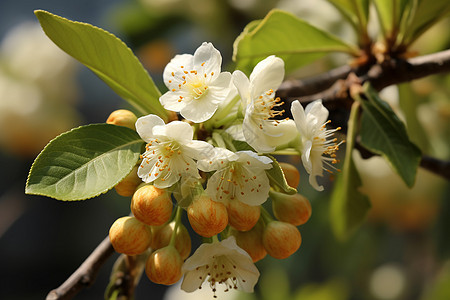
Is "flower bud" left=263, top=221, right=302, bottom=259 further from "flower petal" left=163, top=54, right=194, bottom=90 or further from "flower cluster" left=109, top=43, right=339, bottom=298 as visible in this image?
"flower petal" left=163, top=54, right=194, bottom=90

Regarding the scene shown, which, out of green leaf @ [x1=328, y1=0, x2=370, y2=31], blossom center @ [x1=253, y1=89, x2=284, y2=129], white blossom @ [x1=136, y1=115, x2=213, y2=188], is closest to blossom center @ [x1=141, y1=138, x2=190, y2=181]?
white blossom @ [x1=136, y1=115, x2=213, y2=188]

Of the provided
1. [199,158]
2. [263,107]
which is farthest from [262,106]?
[199,158]

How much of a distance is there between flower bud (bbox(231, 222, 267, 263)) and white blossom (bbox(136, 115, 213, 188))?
103 mm

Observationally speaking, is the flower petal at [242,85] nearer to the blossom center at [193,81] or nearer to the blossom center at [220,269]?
the blossom center at [193,81]

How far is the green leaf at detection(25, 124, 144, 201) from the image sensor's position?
51cm

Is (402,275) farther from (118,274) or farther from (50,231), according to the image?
(50,231)

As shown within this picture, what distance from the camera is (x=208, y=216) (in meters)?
0.53

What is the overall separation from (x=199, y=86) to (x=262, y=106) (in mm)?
87

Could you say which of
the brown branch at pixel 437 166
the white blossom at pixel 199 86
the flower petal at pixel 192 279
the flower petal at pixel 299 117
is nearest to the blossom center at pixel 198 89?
the white blossom at pixel 199 86

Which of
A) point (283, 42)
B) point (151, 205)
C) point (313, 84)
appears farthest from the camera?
point (313, 84)

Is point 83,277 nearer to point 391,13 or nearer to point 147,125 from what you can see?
point 147,125

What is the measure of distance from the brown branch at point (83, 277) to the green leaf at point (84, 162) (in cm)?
15

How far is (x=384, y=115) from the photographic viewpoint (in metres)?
0.70

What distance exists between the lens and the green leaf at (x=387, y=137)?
2.18 feet
